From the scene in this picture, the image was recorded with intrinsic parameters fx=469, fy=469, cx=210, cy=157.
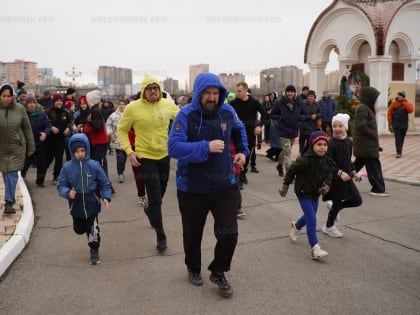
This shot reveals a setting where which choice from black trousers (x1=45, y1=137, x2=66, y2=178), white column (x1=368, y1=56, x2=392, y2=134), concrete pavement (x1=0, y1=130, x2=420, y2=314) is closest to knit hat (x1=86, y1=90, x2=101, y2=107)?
black trousers (x1=45, y1=137, x2=66, y2=178)

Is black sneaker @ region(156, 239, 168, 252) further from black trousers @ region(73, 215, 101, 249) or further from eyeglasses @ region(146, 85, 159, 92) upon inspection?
eyeglasses @ region(146, 85, 159, 92)

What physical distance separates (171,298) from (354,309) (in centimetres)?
157

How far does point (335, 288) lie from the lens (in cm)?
434

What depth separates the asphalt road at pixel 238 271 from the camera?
4.02m

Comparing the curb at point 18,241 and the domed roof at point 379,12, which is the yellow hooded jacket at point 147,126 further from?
the domed roof at point 379,12

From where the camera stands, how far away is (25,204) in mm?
7355

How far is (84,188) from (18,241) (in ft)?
3.83

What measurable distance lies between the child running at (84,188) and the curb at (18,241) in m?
0.76

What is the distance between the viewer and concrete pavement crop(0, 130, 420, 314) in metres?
4.02

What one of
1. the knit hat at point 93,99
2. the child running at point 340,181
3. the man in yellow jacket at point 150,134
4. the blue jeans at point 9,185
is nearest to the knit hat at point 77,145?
the man in yellow jacket at point 150,134

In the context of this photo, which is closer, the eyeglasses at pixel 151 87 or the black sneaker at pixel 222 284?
the black sneaker at pixel 222 284

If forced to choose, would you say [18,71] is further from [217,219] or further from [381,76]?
[217,219]

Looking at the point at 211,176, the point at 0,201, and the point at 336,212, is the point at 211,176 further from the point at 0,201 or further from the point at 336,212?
the point at 0,201

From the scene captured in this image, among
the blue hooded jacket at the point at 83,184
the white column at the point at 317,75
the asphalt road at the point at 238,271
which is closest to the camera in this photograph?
the asphalt road at the point at 238,271
